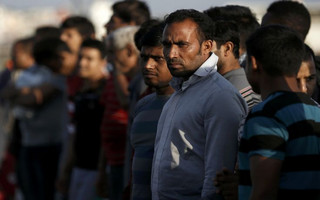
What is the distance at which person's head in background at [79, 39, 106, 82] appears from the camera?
28.3 ft

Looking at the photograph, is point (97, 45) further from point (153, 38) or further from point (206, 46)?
point (206, 46)

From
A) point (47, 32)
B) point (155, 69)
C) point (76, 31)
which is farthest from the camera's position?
point (47, 32)

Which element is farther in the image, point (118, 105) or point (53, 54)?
point (53, 54)

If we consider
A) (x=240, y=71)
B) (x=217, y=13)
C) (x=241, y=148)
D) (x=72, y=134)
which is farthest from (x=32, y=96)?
(x=241, y=148)

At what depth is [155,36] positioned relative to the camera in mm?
5848

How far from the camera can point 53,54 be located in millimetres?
10164

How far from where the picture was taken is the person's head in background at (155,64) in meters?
5.80

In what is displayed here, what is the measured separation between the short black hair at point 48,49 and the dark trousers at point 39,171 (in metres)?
1.05

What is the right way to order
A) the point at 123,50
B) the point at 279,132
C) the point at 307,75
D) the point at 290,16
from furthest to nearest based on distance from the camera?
the point at 123,50 < the point at 290,16 < the point at 307,75 < the point at 279,132

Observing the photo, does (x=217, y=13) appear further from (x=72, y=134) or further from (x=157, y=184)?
(x=72, y=134)

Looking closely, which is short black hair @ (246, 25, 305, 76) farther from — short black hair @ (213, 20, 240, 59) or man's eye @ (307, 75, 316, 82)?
short black hair @ (213, 20, 240, 59)

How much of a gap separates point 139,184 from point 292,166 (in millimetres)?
1774

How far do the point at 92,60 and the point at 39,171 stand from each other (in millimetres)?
1890

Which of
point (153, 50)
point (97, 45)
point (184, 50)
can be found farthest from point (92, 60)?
point (184, 50)
